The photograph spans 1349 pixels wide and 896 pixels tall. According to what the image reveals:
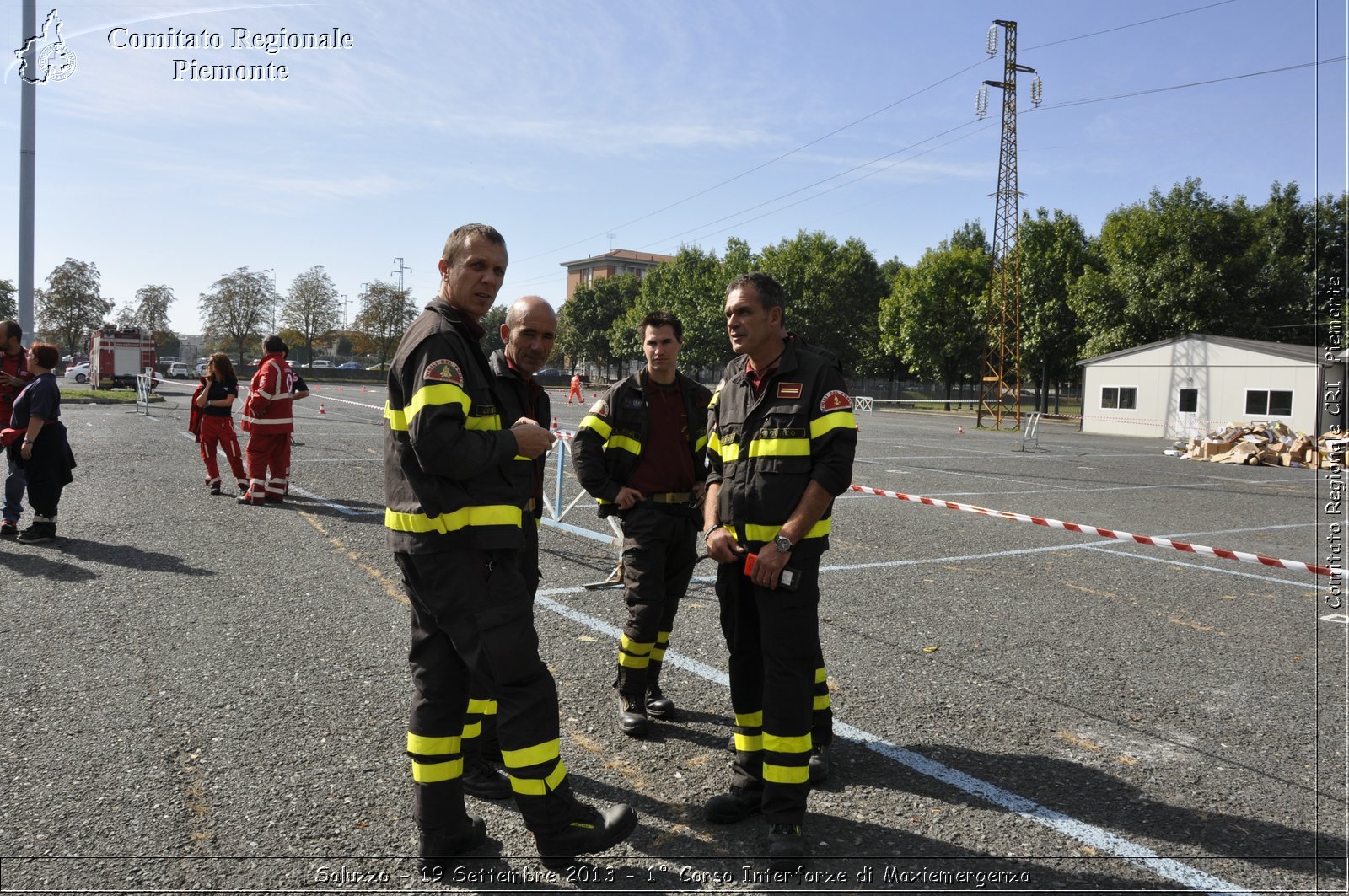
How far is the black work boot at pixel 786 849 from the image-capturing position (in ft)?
9.70

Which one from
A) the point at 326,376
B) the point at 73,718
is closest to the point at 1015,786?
the point at 73,718

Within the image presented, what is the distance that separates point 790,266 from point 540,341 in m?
67.0

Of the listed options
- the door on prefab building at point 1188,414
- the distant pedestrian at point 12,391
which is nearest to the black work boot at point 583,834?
the distant pedestrian at point 12,391

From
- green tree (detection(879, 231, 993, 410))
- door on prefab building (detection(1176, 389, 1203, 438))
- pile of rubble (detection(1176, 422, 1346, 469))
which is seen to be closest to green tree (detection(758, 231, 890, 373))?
green tree (detection(879, 231, 993, 410))

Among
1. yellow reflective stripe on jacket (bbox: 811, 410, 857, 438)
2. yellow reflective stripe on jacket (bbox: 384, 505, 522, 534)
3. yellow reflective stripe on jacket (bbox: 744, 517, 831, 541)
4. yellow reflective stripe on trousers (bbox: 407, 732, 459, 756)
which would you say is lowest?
yellow reflective stripe on trousers (bbox: 407, 732, 459, 756)

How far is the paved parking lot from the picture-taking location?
9.96 feet

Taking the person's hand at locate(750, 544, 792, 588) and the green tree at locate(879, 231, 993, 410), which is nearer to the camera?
the person's hand at locate(750, 544, 792, 588)

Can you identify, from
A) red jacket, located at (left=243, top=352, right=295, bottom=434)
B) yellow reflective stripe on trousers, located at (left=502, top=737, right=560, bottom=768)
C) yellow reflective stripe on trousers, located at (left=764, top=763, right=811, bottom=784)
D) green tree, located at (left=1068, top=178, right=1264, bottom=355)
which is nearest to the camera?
yellow reflective stripe on trousers, located at (left=502, top=737, right=560, bottom=768)

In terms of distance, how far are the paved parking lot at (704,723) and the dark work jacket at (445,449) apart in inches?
47.3

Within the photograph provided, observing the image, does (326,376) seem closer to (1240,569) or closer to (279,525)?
(279,525)

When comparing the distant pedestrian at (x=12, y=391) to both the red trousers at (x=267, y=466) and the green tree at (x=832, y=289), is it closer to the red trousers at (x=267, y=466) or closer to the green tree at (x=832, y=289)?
the red trousers at (x=267, y=466)

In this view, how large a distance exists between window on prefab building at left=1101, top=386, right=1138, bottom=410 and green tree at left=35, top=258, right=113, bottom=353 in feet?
212

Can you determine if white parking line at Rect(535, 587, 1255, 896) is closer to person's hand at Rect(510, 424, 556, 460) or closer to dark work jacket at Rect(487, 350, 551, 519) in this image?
dark work jacket at Rect(487, 350, 551, 519)

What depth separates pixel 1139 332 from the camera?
46.2 metres
